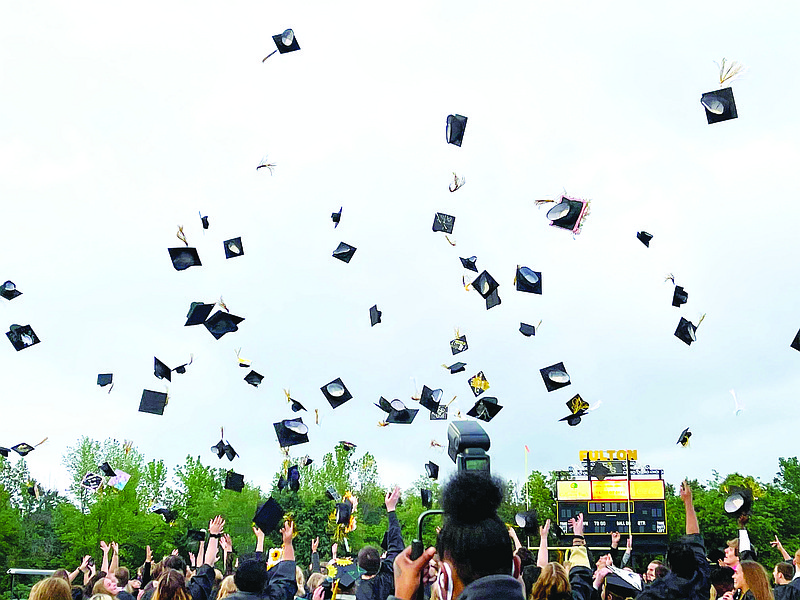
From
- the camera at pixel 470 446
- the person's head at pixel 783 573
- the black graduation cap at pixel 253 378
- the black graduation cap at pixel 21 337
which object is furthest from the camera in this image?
the black graduation cap at pixel 253 378

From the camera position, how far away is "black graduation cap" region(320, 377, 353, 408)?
40.5 feet

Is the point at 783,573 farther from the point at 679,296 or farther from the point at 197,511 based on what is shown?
the point at 197,511

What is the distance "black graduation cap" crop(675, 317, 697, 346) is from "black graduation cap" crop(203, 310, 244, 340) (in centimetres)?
599

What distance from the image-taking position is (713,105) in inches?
399

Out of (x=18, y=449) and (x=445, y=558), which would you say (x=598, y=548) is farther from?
(x=445, y=558)

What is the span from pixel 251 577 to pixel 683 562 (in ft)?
8.06

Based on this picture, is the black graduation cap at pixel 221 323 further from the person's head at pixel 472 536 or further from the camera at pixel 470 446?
the person's head at pixel 472 536

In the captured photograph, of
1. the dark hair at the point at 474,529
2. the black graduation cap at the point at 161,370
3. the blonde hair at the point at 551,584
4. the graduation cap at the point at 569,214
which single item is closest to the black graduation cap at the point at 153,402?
the black graduation cap at the point at 161,370

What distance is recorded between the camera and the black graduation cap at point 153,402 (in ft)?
42.4

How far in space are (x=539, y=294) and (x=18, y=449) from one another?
9254 mm

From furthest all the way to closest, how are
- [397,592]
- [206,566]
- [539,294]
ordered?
[539,294], [206,566], [397,592]

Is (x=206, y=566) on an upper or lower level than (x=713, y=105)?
lower

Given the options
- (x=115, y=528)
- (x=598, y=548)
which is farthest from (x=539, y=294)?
(x=115, y=528)

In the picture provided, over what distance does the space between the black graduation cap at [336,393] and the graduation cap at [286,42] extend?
4495 mm
